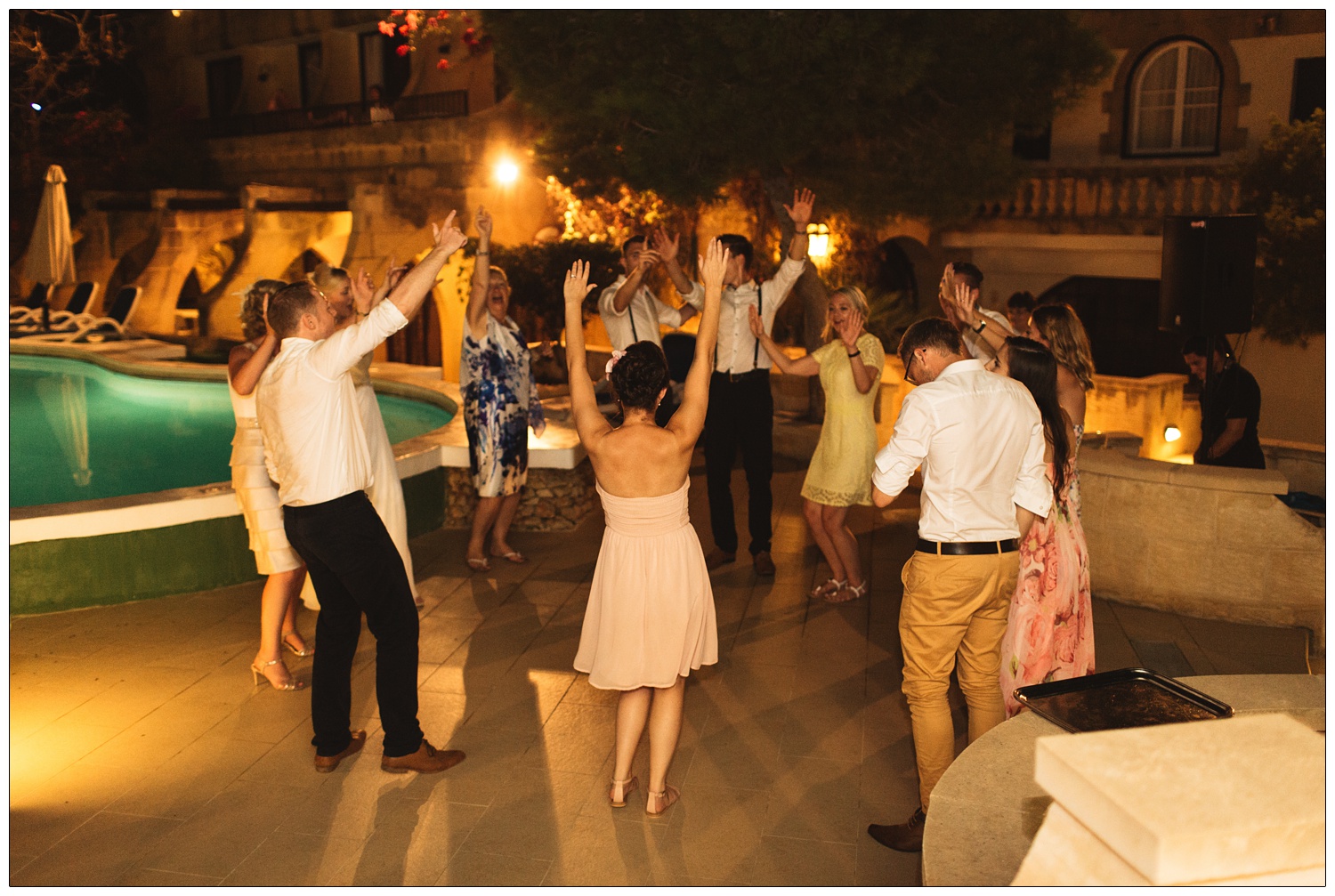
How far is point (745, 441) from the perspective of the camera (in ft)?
21.5

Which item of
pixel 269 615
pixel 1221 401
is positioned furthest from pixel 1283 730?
pixel 1221 401

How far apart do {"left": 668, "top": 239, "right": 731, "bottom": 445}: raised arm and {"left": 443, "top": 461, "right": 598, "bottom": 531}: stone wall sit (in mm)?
3615

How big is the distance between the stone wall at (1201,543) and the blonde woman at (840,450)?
1.27 m

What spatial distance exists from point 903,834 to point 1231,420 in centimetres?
413

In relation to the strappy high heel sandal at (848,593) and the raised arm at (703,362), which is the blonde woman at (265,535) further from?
the strappy high heel sandal at (848,593)

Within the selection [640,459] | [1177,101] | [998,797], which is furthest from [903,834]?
[1177,101]

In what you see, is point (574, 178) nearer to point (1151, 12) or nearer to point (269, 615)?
point (269, 615)

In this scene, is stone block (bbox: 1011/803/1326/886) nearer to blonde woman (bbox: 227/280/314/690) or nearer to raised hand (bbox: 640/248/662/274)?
blonde woman (bbox: 227/280/314/690)

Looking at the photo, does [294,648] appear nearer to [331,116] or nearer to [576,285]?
[576,285]

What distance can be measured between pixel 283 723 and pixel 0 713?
1.51 meters

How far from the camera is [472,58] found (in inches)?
736

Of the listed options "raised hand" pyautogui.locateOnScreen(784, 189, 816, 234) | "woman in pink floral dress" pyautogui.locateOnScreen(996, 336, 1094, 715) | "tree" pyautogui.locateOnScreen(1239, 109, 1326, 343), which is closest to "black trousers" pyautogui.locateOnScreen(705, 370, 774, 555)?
"raised hand" pyautogui.locateOnScreen(784, 189, 816, 234)

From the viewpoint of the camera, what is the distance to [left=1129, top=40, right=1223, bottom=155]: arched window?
1330 cm

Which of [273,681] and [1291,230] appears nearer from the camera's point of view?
[273,681]
